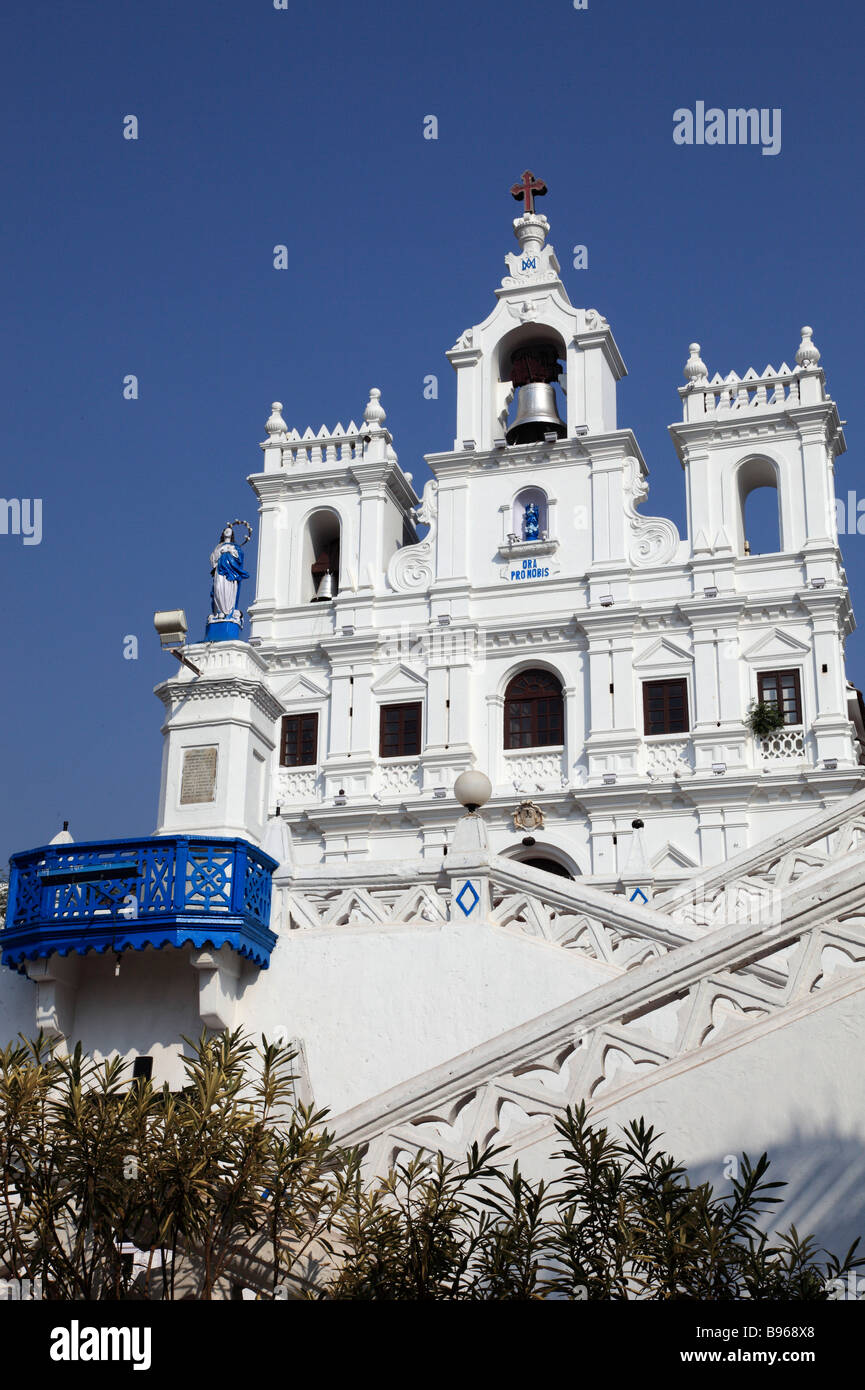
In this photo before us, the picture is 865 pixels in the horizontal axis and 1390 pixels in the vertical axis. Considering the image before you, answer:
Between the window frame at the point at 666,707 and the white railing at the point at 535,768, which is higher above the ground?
the window frame at the point at 666,707

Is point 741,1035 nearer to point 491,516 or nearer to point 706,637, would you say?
point 706,637

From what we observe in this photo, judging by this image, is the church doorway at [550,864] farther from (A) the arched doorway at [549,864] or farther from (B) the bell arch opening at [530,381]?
(B) the bell arch opening at [530,381]

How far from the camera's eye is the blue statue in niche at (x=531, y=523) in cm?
3216

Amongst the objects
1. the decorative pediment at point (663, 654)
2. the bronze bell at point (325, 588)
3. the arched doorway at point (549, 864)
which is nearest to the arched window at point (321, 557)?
the bronze bell at point (325, 588)

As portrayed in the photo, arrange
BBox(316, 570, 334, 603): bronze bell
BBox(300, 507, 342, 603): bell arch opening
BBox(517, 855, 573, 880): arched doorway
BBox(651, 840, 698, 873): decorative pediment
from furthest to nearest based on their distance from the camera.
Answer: BBox(300, 507, 342, 603): bell arch opening, BBox(316, 570, 334, 603): bronze bell, BBox(517, 855, 573, 880): arched doorway, BBox(651, 840, 698, 873): decorative pediment

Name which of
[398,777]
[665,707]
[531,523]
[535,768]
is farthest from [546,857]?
[531,523]

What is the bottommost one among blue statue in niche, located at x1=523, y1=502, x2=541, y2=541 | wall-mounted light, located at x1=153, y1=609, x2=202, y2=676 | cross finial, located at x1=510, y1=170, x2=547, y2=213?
wall-mounted light, located at x1=153, y1=609, x2=202, y2=676

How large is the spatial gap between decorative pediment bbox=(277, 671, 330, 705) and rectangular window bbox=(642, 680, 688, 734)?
6.96 m

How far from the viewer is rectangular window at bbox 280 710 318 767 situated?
104 ft

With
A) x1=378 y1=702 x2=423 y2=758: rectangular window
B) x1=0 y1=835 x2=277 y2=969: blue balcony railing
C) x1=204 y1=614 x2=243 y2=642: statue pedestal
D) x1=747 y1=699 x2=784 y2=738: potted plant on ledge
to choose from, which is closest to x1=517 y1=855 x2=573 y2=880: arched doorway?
x1=378 y1=702 x2=423 y2=758: rectangular window

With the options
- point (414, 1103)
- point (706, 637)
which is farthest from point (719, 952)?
point (706, 637)

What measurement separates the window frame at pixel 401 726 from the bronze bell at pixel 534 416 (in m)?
6.58

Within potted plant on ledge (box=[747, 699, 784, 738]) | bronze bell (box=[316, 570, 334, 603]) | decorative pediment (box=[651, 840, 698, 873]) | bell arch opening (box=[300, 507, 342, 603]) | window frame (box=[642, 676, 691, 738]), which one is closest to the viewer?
decorative pediment (box=[651, 840, 698, 873])

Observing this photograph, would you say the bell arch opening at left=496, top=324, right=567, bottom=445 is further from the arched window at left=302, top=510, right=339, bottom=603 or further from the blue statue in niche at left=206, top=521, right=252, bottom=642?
the blue statue in niche at left=206, top=521, right=252, bottom=642
